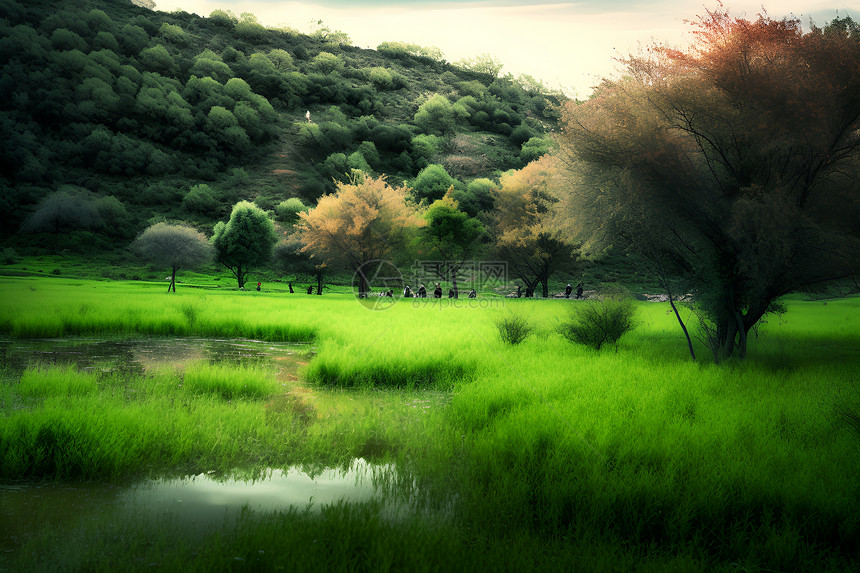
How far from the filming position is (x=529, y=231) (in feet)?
129

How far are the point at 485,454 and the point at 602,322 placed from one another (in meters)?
8.76

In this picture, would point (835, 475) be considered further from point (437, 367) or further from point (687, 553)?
point (437, 367)

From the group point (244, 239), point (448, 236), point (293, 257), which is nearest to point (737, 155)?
point (448, 236)

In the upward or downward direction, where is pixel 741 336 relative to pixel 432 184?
downward

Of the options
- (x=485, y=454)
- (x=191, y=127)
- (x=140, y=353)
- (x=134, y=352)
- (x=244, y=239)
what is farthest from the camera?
(x=191, y=127)

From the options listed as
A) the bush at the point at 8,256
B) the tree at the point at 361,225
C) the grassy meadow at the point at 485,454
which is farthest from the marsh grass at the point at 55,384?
the bush at the point at 8,256

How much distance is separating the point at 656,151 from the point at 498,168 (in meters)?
82.6

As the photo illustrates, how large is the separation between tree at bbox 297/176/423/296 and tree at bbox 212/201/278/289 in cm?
1041

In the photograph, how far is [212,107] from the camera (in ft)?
275

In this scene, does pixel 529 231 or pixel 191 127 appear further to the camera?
pixel 191 127

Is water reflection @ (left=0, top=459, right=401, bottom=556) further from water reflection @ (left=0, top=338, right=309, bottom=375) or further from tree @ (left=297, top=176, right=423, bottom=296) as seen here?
tree @ (left=297, top=176, right=423, bottom=296)

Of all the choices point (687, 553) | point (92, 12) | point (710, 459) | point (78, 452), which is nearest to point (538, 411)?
point (710, 459)

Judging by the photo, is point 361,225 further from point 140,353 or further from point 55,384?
point 55,384

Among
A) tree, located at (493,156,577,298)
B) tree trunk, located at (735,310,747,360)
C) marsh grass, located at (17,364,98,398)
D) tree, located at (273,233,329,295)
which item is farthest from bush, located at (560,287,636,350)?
tree, located at (273,233,329,295)
